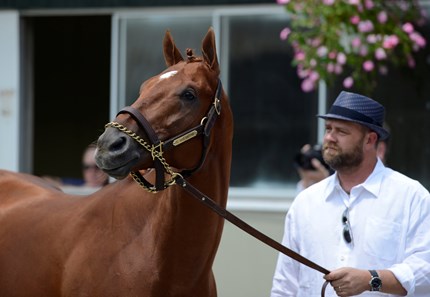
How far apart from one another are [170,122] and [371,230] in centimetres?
106

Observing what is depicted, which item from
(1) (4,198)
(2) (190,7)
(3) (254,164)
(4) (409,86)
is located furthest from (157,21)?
(1) (4,198)

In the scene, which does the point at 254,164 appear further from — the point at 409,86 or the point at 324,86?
the point at 409,86

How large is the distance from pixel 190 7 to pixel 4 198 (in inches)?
148

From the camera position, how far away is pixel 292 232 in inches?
179

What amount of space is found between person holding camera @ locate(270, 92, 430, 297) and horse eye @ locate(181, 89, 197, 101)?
0.70 metres

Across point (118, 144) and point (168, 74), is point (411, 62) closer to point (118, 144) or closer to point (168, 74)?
point (168, 74)

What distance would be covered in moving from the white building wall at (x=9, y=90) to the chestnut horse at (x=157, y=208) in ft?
15.5

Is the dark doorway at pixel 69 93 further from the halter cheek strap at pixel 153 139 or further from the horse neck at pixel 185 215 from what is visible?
the halter cheek strap at pixel 153 139

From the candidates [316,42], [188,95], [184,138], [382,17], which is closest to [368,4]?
[382,17]

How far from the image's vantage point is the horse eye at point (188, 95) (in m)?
4.13

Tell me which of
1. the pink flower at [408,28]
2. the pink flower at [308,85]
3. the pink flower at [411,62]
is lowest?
the pink flower at [308,85]

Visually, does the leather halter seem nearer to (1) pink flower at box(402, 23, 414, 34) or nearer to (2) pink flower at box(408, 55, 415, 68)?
(1) pink flower at box(402, 23, 414, 34)

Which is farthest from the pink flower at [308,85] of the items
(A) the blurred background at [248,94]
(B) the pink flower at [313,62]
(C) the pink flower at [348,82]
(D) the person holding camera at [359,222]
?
(D) the person holding camera at [359,222]

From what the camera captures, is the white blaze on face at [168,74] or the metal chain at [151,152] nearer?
the metal chain at [151,152]
